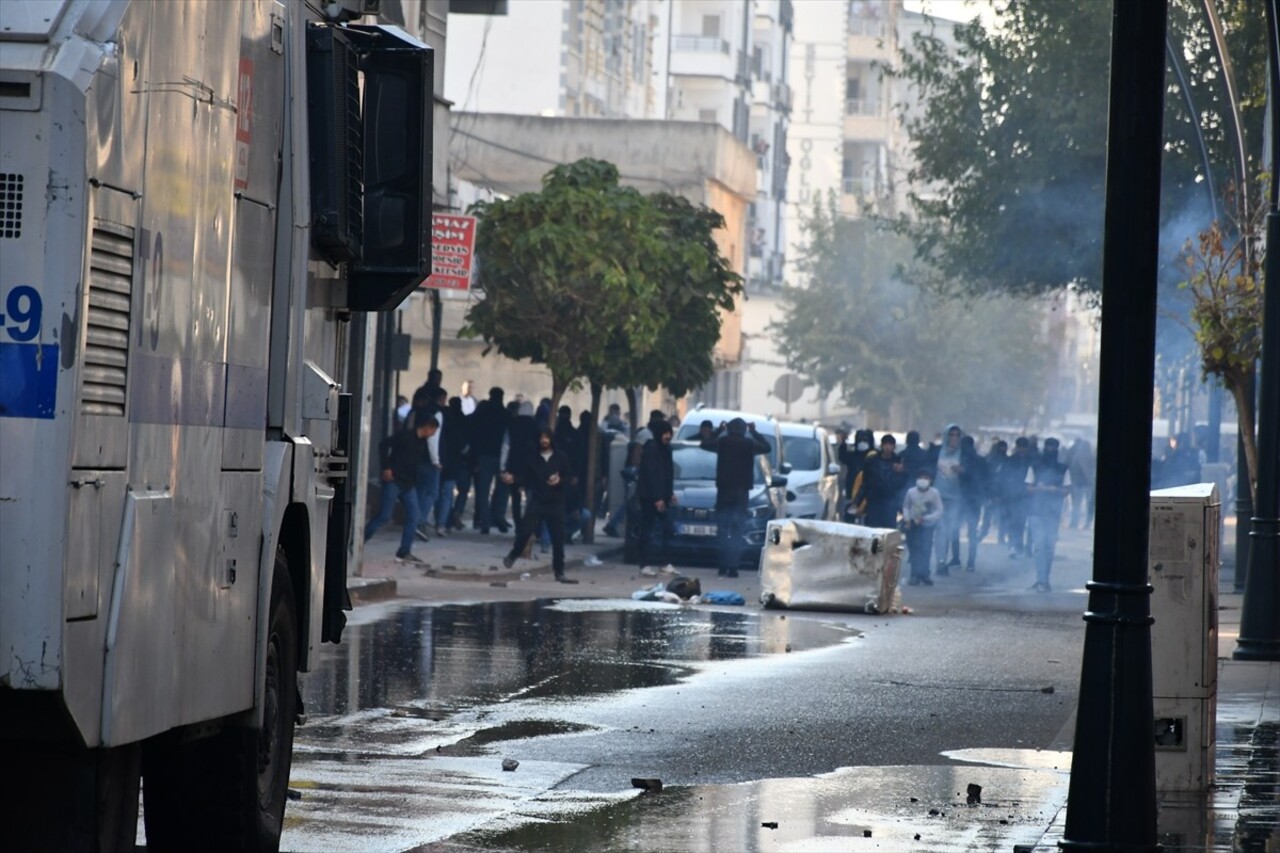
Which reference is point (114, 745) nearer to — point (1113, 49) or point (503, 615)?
point (1113, 49)

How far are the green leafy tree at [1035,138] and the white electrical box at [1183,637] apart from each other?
26.4 m

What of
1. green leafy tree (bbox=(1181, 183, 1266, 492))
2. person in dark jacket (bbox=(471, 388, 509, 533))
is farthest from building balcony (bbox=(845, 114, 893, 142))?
green leafy tree (bbox=(1181, 183, 1266, 492))

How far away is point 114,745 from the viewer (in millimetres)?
5555

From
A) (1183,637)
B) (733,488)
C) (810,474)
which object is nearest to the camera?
(1183,637)

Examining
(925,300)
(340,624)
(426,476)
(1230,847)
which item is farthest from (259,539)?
(925,300)

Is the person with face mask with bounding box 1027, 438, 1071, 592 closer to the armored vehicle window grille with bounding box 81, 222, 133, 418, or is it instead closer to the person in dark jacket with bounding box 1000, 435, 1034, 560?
the person in dark jacket with bounding box 1000, 435, 1034, 560

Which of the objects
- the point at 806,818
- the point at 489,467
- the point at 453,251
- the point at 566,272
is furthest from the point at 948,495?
the point at 806,818

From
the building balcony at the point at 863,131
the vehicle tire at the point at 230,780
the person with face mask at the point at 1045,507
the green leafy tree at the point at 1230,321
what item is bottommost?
the vehicle tire at the point at 230,780

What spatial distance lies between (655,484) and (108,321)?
67.9 feet

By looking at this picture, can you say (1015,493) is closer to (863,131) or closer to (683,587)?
(683,587)

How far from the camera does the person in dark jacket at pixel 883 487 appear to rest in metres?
28.6

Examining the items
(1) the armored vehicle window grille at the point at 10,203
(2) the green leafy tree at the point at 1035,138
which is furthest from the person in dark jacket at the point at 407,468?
(1) the armored vehicle window grille at the point at 10,203

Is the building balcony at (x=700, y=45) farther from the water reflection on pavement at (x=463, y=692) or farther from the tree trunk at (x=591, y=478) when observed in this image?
the water reflection on pavement at (x=463, y=692)

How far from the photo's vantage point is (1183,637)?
10203mm
